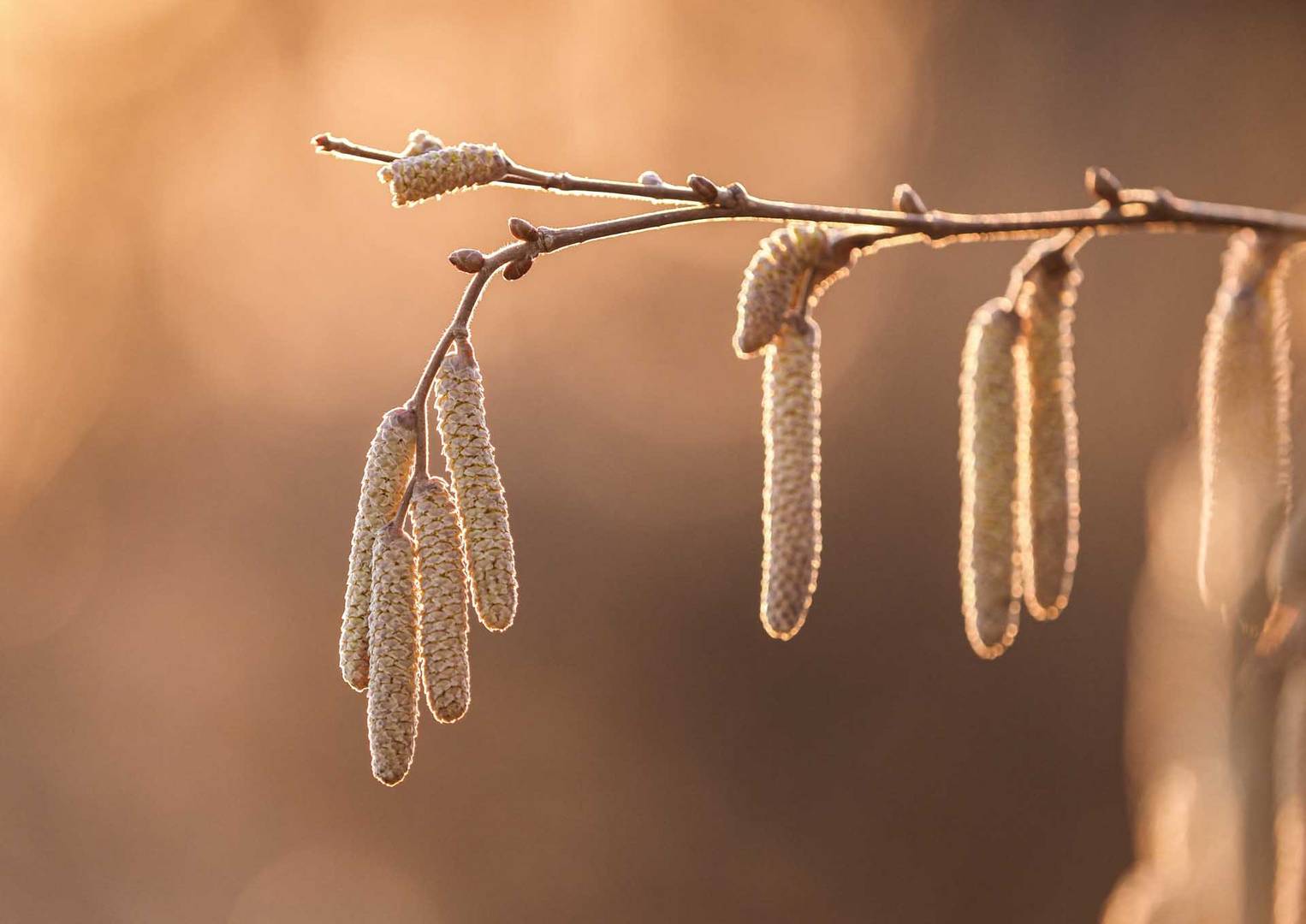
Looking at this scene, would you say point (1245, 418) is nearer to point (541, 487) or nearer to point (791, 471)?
point (791, 471)

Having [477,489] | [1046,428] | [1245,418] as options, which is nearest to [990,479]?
[1046,428]

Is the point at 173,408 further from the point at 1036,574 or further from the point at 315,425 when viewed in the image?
the point at 1036,574

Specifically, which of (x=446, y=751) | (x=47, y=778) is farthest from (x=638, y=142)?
(x=47, y=778)

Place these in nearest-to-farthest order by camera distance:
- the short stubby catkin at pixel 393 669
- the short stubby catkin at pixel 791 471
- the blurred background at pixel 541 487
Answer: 1. the short stubby catkin at pixel 393 669
2. the short stubby catkin at pixel 791 471
3. the blurred background at pixel 541 487

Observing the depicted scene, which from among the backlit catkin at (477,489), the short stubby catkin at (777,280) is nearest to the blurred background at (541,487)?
the short stubby catkin at (777,280)

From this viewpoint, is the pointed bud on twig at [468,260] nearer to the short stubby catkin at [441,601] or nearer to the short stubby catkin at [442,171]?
the short stubby catkin at [442,171]

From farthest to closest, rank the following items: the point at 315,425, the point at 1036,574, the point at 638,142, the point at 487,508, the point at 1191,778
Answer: the point at 638,142
the point at 315,425
the point at 1191,778
the point at 1036,574
the point at 487,508

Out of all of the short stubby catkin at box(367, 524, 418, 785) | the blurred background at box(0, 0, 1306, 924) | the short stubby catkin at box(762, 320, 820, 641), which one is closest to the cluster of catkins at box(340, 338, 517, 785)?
the short stubby catkin at box(367, 524, 418, 785)

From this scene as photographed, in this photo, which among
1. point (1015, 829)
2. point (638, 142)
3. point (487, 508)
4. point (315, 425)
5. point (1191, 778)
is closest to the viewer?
point (487, 508)
